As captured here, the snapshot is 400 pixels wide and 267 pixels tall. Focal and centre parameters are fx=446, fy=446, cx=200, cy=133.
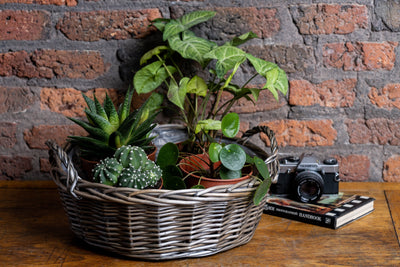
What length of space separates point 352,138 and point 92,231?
34.0 inches

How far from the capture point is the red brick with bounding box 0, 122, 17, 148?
142cm

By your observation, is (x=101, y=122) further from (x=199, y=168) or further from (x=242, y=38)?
(x=242, y=38)

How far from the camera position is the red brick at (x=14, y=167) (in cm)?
144

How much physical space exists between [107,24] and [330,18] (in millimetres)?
672

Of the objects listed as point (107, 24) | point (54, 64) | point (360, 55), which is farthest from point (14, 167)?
point (360, 55)

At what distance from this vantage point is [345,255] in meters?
0.94

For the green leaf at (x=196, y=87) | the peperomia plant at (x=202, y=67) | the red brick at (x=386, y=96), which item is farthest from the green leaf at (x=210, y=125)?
the red brick at (x=386, y=96)

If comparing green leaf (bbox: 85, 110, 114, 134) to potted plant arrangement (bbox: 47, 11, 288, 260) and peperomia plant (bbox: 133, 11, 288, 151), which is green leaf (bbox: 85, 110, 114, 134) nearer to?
potted plant arrangement (bbox: 47, 11, 288, 260)

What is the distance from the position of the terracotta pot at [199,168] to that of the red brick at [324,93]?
1.34ft

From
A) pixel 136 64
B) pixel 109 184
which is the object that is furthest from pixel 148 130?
pixel 136 64

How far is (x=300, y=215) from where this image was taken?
111cm

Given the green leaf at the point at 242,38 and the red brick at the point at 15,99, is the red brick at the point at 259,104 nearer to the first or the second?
the green leaf at the point at 242,38

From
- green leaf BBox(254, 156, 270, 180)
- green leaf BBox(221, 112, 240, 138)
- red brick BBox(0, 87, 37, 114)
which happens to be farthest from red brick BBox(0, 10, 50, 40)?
green leaf BBox(254, 156, 270, 180)

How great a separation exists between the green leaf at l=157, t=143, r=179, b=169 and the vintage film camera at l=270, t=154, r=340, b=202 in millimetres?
332
